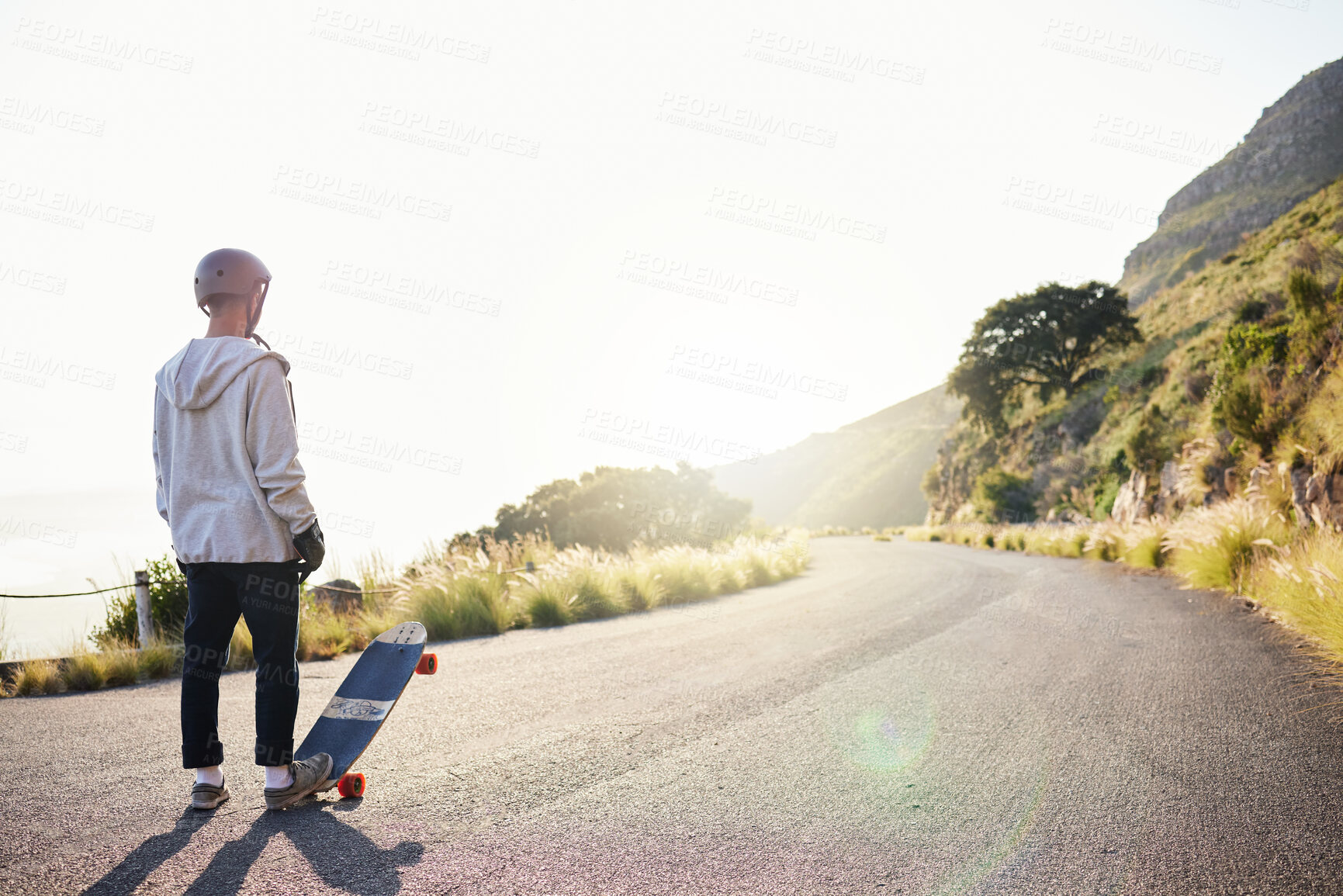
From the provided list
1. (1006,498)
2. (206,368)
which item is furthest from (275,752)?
(1006,498)

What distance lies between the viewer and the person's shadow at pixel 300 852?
80.5 inches

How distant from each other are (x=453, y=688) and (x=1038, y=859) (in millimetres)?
3985

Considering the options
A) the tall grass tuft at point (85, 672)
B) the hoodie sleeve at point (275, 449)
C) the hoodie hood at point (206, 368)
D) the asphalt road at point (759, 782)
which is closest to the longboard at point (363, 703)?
the asphalt road at point (759, 782)

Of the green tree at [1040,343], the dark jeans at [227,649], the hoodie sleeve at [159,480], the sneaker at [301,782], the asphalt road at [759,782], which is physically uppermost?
the green tree at [1040,343]

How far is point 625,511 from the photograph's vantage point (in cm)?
2441

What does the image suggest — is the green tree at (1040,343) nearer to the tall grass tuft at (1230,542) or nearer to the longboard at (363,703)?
the tall grass tuft at (1230,542)

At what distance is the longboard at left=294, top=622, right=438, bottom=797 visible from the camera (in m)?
2.87

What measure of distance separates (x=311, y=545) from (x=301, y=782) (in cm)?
97

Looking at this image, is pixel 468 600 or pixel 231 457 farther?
pixel 468 600

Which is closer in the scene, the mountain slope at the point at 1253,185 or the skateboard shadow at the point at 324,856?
the skateboard shadow at the point at 324,856

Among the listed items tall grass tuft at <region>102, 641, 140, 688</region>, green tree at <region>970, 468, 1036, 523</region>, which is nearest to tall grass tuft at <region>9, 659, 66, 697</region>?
tall grass tuft at <region>102, 641, 140, 688</region>

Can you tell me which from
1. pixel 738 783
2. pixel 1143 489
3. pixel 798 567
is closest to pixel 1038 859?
pixel 738 783

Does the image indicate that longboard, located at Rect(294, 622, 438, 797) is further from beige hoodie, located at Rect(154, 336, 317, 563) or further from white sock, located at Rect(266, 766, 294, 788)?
beige hoodie, located at Rect(154, 336, 317, 563)

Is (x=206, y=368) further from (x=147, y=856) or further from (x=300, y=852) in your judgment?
(x=300, y=852)
